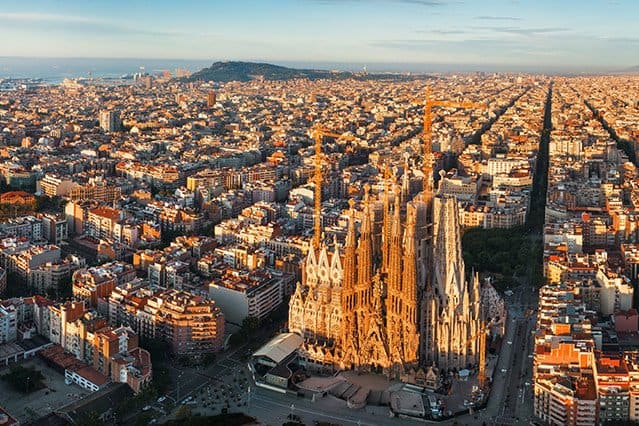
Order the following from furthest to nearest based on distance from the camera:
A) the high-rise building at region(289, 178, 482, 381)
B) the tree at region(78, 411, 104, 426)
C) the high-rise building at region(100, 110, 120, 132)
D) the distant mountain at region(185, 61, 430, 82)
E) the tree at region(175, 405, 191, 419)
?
the distant mountain at region(185, 61, 430, 82)
the high-rise building at region(100, 110, 120, 132)
the high-rise building at region(289, 178, 482, 381)
the tree at region(175, 405, 191, 419)
the tree at region(78, 411, 104, 426)

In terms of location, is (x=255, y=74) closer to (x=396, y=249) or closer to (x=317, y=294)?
(x=317, y=294)

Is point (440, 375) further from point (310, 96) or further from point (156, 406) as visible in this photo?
point (310, 96)

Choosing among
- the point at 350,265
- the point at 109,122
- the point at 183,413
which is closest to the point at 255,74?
the point at 109,122

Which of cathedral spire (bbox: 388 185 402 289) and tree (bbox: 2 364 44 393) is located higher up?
cathedral spire (bbox: 388 185 402 289)

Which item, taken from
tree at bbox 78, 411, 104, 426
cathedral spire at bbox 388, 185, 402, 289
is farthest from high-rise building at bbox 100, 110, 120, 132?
tree at bbox 78, 411, 104, 426

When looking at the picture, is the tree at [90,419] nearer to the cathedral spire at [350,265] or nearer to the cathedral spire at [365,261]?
the cathedral spire at [350,265]

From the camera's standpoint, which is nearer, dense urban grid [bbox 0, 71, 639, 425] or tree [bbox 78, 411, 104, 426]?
tree [bbox 78, 411, 104, 426]

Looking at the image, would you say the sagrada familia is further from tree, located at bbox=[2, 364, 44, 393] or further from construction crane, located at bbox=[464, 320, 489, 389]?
tree, located at bbox=[2, 364, 44, 393]

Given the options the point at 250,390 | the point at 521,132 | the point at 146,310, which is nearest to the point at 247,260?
the point at 146,310
